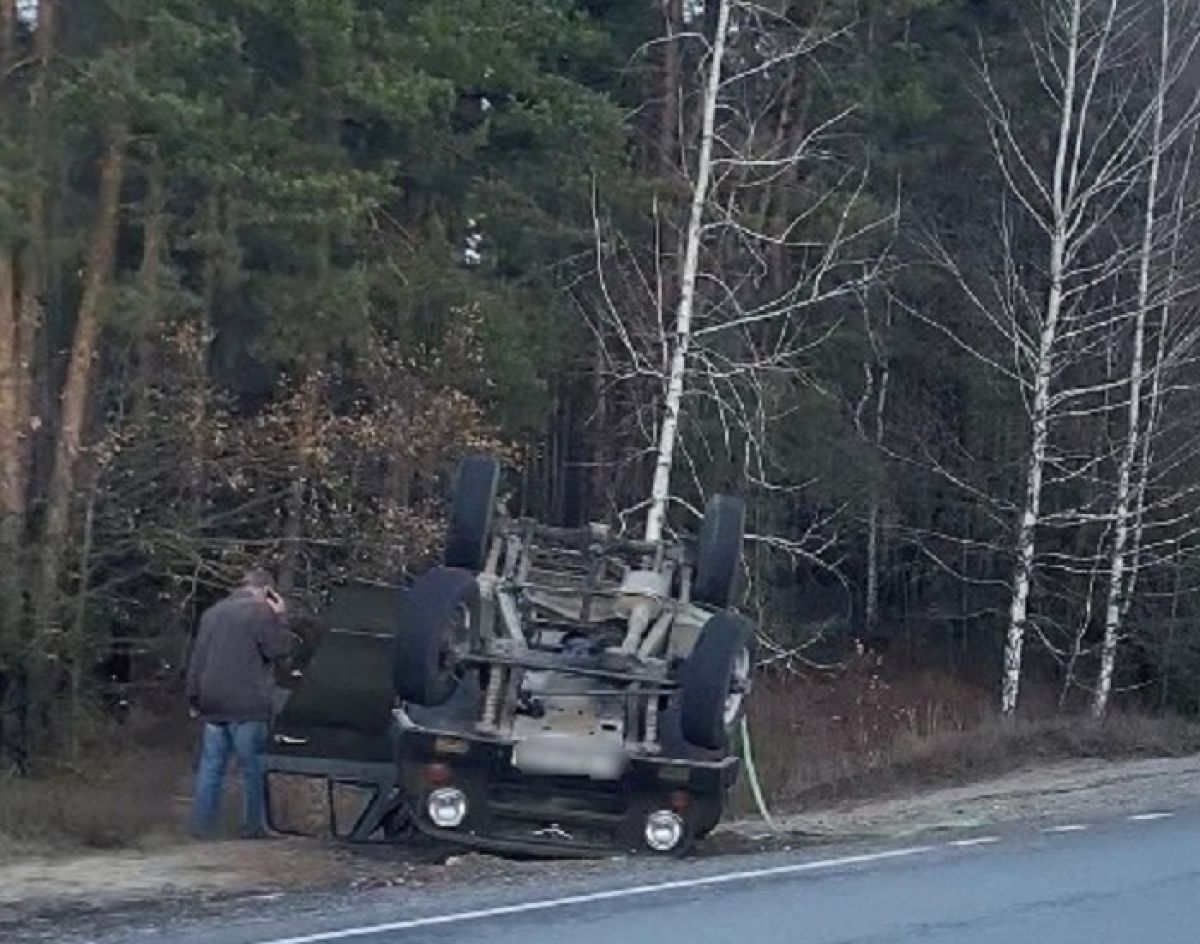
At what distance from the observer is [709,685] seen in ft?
44.2

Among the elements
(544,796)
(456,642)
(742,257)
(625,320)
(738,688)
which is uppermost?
(742,257)

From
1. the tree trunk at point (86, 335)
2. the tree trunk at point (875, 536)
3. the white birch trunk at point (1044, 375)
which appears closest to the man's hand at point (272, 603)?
the tree trunk at point (86, 335)

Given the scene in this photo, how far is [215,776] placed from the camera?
15.8 m

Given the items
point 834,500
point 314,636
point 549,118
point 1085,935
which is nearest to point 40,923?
point 1085,935

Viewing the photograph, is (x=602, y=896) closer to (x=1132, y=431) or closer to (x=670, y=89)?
(x=670, y=89)

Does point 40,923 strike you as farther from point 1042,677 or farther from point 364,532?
point 1042,677

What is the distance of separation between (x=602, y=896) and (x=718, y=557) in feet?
14.6

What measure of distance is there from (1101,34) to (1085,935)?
68.3 ft

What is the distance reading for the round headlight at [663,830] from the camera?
13859 mm

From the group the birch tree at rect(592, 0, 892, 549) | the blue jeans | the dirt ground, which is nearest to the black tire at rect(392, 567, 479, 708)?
the dirt ground

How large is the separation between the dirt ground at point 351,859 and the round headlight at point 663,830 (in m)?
0.51

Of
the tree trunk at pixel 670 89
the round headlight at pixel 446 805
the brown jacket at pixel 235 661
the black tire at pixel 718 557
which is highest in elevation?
the tree trunk at pixel 670 89

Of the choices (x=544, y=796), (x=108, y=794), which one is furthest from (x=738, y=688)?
(x=108, y=794)

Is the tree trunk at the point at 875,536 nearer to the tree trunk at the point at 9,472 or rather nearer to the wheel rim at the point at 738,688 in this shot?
the tree trunk at the point at 9,472
